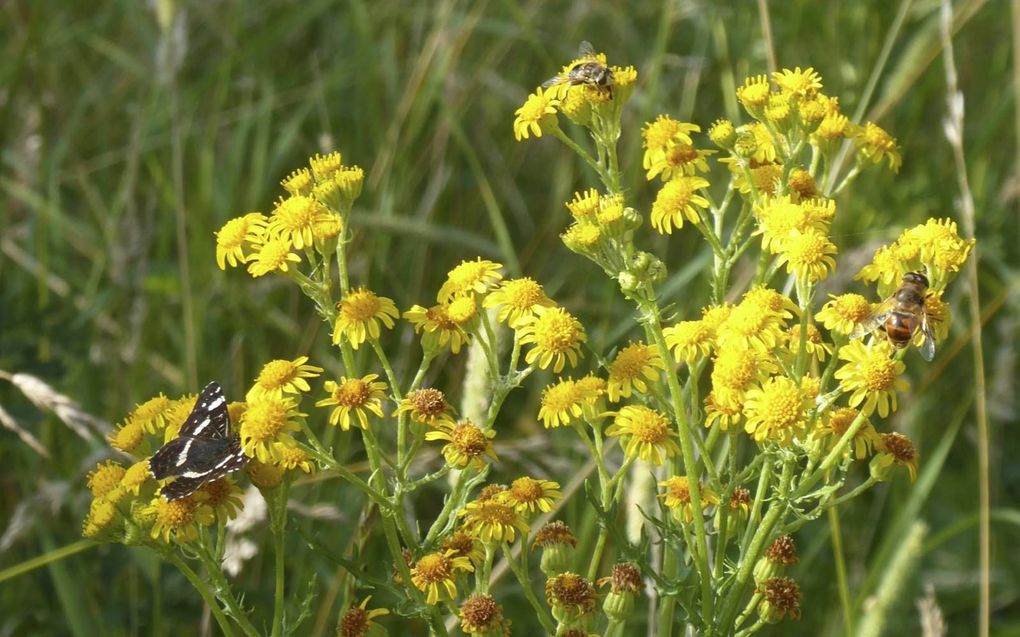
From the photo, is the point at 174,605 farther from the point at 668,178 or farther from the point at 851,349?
the point at 851,349

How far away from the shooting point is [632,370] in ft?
7.60

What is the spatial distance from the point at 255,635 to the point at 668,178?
1.31 metres

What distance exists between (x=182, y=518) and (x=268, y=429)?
0.22m

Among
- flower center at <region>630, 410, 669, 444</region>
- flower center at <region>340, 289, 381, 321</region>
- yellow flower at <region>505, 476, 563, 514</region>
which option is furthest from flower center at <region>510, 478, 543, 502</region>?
flower center at <region>340, 289, 381, 321</region>

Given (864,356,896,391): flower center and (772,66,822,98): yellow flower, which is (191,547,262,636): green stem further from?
(772,66,822,98): yellow flower

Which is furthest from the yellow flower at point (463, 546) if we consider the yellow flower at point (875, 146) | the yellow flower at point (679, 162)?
the yellow flower at point (875, 146)

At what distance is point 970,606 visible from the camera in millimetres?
4250

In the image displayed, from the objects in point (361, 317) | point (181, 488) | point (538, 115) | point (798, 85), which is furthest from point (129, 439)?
point (798, 85)

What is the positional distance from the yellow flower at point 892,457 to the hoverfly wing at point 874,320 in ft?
0.73

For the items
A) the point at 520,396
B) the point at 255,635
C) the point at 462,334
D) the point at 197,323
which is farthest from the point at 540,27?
the point at 255,635

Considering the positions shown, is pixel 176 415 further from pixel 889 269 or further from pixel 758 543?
pixel 889 269

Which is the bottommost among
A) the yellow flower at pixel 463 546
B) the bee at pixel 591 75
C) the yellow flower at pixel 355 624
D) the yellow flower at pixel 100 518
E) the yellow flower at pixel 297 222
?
the yellow flower at pixel 355 624

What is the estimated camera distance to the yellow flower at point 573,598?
2189mm

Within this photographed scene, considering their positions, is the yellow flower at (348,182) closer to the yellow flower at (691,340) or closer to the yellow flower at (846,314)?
the yellow flower at (691,340)
